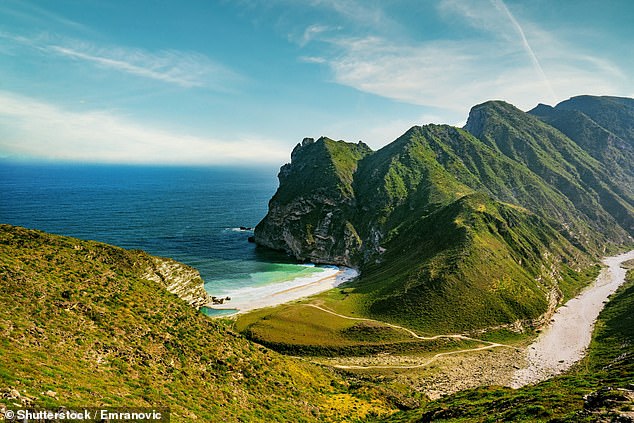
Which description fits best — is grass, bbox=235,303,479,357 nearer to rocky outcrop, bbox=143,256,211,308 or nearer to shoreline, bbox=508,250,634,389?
rocky outcrop, bbox=143,256,211,308

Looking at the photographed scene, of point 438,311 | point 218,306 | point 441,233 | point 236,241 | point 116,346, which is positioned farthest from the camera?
point 236,241

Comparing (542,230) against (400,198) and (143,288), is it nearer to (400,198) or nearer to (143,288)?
(400,198)

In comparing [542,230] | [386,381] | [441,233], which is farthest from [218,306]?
[542,230]

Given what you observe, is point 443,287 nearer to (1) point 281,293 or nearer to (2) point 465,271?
(2) point 465,271

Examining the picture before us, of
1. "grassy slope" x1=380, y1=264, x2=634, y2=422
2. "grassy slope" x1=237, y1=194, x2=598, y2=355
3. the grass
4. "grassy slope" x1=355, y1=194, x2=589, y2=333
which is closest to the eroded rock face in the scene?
"grassy slope" x1=237, y1=194, x2=598, y2=355

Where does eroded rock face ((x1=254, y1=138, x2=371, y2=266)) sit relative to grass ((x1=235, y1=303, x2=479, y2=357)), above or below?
above

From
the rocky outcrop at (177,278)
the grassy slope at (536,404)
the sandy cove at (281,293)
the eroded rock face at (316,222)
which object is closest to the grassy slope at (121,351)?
the grassy slope at (536,404)

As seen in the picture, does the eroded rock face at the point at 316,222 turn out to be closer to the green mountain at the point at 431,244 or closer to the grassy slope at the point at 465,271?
the green mountain at the point at 431,244
